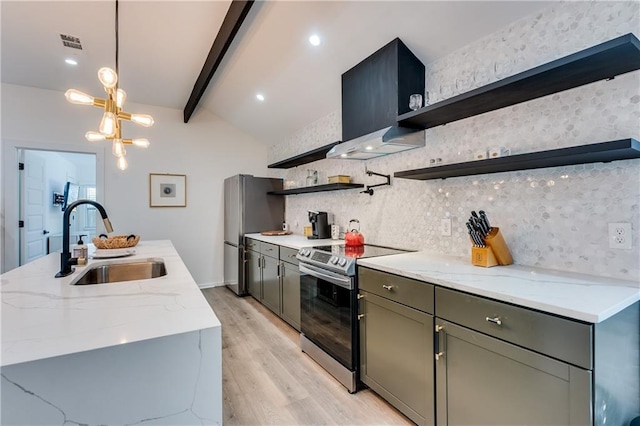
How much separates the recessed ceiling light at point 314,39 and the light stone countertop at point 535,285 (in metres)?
2.00

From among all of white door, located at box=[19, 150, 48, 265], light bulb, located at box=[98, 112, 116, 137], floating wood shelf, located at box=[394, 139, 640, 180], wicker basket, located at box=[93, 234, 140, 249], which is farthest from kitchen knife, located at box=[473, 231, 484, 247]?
white door, located at box=[19, 150, 48, 265]

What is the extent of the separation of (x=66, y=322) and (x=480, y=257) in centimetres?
198

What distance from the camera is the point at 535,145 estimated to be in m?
1.79

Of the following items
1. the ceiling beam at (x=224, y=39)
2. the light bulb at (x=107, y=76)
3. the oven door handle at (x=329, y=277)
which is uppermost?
the ceiling beam at (x=224, y=39)

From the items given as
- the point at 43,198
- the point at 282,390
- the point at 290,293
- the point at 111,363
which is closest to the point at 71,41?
the point at 43,198

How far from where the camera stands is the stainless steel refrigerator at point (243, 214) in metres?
4.43

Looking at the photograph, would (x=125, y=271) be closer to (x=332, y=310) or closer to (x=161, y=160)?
(x=332, y=310)

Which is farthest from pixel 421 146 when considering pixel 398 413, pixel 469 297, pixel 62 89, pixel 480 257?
pixel 62 89

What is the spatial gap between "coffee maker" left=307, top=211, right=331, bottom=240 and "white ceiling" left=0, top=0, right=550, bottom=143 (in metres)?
1.30

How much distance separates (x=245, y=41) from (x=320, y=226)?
211 centimetres

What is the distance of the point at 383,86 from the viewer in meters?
2.39

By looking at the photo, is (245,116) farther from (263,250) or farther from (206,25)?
(263,250)

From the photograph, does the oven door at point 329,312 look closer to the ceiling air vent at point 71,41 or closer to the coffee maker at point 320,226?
the coffee maker at point 320,226

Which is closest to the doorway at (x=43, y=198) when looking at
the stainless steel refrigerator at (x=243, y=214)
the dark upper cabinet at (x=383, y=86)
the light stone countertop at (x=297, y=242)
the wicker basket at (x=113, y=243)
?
the wicker basket at (x=113, y=243)
